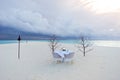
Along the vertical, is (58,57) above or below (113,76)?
above

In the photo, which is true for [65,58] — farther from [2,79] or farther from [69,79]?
[2,79]

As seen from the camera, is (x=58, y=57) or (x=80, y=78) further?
(x=58, y=57)

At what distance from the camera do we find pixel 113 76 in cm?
633

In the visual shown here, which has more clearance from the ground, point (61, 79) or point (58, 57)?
point (58, 57)

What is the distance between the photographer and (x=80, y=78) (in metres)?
6.10

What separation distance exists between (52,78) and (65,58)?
10.2 feet

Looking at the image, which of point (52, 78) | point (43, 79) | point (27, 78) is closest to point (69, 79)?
point (52, 78)

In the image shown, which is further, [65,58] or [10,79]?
[65,58]

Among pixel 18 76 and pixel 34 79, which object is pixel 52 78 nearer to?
pixel 34 79

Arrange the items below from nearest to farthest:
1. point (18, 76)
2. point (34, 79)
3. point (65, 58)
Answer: point (34, 79), point (18, 76), point (65, 58)

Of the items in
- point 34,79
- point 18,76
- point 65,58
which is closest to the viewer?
point 34,79

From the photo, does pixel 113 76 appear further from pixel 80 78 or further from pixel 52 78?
pixel 52 78

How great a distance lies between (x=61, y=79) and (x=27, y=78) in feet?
5.48

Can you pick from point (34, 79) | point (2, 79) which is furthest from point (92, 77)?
point (2, 79)
